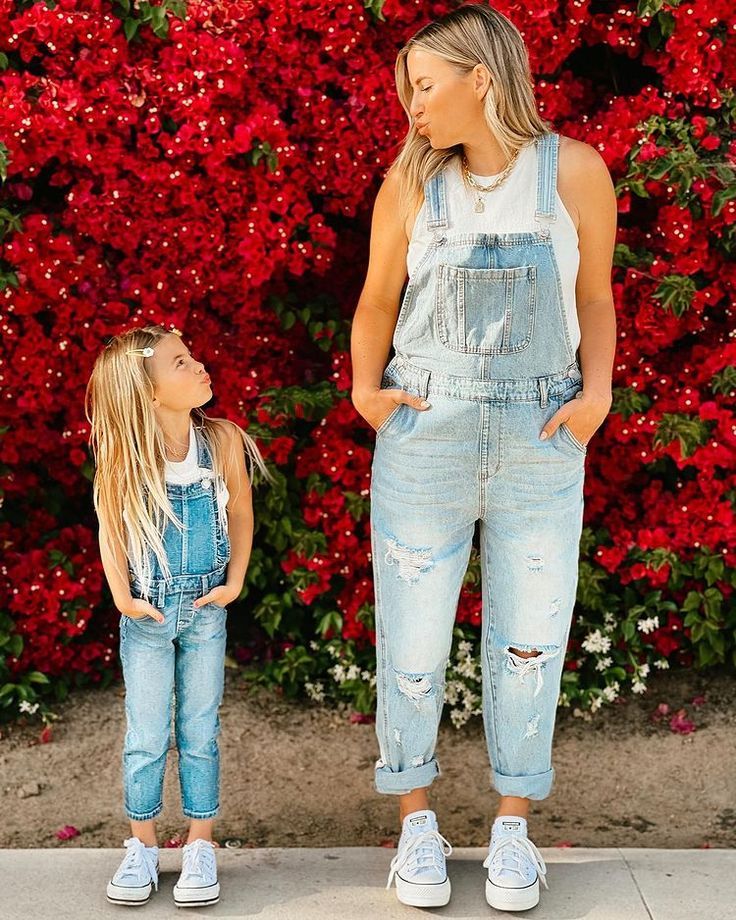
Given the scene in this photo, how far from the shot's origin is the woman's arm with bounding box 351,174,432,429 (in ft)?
8.46

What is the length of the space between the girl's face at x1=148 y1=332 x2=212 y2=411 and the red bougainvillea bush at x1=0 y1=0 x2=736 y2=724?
2.58 feet

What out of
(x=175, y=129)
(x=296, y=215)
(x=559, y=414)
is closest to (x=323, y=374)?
(x=296, y=215)

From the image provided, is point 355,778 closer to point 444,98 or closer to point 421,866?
point 421,866

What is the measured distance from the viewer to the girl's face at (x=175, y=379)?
8.63 ft

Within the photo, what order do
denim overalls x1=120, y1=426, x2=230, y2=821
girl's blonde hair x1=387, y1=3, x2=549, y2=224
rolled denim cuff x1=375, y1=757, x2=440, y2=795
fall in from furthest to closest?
1. rolled denim cuff x1=375, y1=757, x2=440, y2=795
2. denim overalls x1=120, y1=426, x2=230, y2=821
3. girl's blonde hair x1=387, y1=3, x2=549, y2=224

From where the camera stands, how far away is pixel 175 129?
11.1ft

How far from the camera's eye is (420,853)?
2705 mm

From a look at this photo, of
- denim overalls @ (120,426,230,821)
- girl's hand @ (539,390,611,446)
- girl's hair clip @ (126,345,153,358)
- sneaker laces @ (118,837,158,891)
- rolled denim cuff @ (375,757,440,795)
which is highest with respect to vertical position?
girl's hair clip @ (126,345,153,358)

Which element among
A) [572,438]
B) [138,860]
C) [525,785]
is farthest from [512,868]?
[572,438]

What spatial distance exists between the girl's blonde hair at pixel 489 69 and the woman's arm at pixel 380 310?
65 mm

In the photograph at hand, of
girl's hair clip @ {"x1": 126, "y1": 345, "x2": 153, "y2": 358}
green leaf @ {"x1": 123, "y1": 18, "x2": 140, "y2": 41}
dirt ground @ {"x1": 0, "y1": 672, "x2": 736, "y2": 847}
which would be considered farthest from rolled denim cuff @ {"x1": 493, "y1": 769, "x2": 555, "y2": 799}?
green leaf @ {"x1": 123, "y1": 18, "x2": 140, "y2": 41}

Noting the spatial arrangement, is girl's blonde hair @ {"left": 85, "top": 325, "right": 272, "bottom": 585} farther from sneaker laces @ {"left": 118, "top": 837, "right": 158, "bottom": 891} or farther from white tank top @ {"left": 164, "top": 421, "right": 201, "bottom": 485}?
sneaker laces @ {"left": 118, "top": 837, "right": 158, "bottom": 891}

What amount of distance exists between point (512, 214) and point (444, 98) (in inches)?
10.1

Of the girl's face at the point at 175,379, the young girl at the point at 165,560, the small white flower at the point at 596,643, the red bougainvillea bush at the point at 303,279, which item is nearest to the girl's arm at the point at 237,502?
the young girl at the point at 165,560
